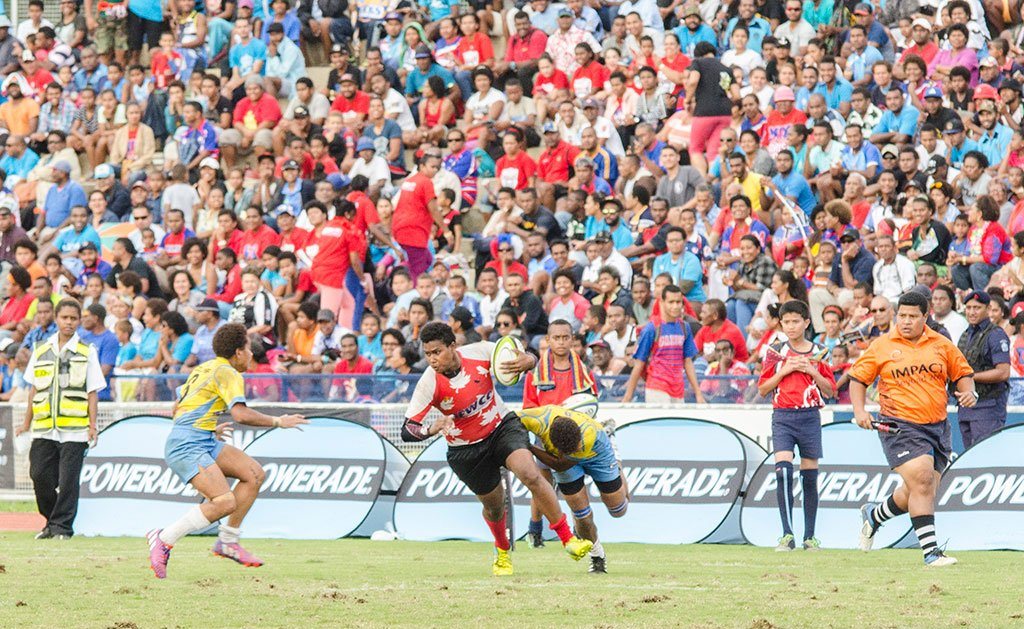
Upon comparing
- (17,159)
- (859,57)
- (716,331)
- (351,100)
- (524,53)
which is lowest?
(716,331)

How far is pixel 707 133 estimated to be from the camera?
75.1 ft

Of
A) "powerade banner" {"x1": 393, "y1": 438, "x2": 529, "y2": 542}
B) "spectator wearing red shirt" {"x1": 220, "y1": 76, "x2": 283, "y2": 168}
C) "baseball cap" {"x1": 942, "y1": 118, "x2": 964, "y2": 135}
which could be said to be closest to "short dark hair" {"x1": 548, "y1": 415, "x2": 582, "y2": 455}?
"powerade banner" {"x1": 393, "y1": 438, "x2": 529, "y2": 542}

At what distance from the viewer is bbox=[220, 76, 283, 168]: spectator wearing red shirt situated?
26.7 m

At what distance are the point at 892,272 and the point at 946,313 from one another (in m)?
1.46

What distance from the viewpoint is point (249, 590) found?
10.7 m

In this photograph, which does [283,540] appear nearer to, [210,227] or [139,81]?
[210,227]

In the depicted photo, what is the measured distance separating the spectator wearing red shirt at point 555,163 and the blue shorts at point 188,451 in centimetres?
1120

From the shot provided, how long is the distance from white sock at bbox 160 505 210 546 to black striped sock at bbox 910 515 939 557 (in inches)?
201

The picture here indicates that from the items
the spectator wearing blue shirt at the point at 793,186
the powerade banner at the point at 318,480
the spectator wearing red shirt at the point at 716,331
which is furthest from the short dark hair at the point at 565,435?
the spectator wearing blue shirt at the point at 793,186

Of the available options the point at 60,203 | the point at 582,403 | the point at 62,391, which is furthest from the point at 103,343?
the point at 60,203

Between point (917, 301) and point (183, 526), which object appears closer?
point (183, 526)

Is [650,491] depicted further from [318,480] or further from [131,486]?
[131,486]

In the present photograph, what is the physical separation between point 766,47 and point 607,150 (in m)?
→ 2.68

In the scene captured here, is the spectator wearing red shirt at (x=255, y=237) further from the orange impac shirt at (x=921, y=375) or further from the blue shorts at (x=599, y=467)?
the orange impac shirt at (x=921, y=375)
